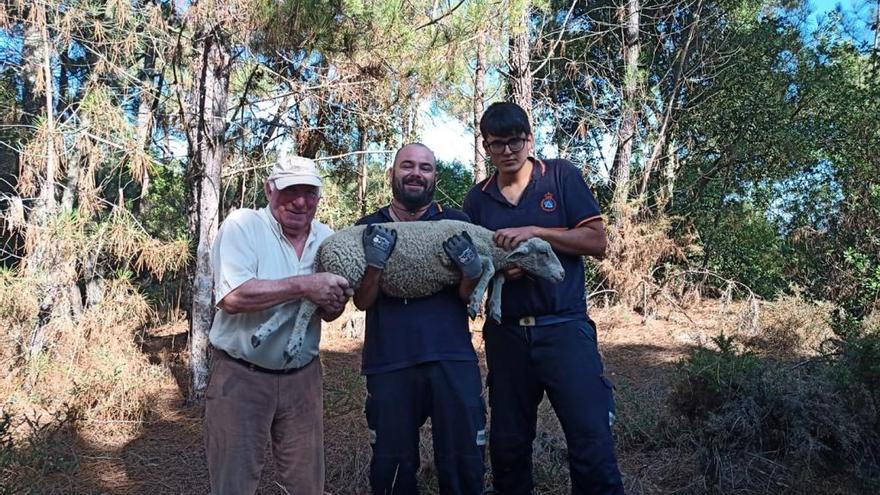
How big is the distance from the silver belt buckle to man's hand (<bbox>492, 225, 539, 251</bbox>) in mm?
385

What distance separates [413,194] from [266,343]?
1085 mm

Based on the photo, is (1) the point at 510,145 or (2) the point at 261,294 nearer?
(2) the point at 261,294

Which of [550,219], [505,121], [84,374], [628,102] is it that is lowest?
[84,374]

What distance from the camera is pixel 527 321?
3.22m

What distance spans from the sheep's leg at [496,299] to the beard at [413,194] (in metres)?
0.58

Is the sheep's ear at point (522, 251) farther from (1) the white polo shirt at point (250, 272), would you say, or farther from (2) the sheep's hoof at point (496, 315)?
(1) the white polo shirt at point (250, 272)

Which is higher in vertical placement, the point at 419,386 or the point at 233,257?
the point at 233,257

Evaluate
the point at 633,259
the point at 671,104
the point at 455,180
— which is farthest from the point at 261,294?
the point at 455,180

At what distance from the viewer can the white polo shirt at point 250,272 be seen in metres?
2.90

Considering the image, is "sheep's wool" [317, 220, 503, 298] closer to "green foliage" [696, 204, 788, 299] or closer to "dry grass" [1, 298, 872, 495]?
"dry grass" [1, 298, 872, 495]

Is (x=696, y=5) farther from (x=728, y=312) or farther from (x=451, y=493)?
(x=451, y=493)

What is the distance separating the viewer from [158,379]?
7.37m

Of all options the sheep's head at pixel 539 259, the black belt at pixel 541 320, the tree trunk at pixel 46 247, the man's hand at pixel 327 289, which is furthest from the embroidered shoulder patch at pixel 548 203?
the tree trunk at pixel 46 247

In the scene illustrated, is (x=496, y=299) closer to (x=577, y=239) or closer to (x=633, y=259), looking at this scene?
(x=577, y=239)
